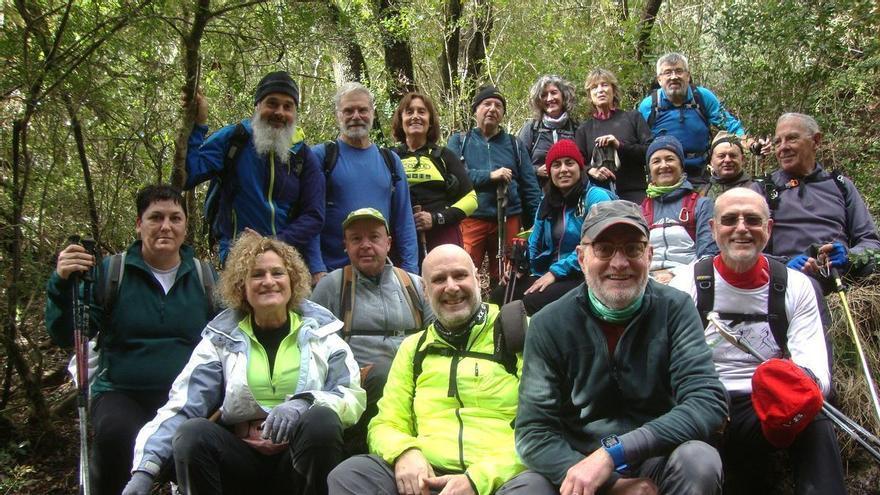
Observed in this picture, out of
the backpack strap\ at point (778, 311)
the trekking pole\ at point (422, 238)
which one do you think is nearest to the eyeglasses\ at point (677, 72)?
the trekking pole\ at point (422, 238)

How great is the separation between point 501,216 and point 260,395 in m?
3.24

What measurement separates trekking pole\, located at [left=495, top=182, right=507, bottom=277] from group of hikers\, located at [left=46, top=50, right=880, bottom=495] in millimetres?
414

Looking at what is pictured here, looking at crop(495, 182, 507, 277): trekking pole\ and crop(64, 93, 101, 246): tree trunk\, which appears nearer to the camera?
crop(64, 93, 101, 246): tree trunk\

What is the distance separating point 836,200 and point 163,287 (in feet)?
15.8

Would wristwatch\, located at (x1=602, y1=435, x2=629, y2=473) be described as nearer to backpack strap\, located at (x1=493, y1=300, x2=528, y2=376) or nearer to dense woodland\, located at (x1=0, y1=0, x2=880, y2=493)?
backpack strap\, located at (x1=493, y1=300, x2=528, y2=376)

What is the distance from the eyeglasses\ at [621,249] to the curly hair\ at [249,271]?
183 centimetres

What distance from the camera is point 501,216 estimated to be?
6430 mm

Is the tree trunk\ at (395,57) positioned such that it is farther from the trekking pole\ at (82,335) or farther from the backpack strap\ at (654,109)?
the trekking pole\ at (82,335)

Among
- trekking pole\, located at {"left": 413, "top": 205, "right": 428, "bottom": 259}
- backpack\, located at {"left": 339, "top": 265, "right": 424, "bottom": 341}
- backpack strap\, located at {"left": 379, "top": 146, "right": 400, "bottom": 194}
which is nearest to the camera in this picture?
backpack\, located at {"left": 339, "top": 265, "right": 424, "bottom": 341}

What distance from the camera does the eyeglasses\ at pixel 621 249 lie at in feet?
10.5

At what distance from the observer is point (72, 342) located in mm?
4172

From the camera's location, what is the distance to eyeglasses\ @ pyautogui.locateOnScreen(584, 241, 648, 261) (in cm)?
320

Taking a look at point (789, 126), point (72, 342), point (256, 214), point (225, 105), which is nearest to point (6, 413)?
point (72, 342)

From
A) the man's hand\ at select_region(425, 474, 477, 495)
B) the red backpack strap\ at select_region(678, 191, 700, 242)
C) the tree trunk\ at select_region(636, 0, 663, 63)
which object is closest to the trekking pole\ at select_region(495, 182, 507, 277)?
the red backpack strap\ at select_region(678, 191, 700, 242)
